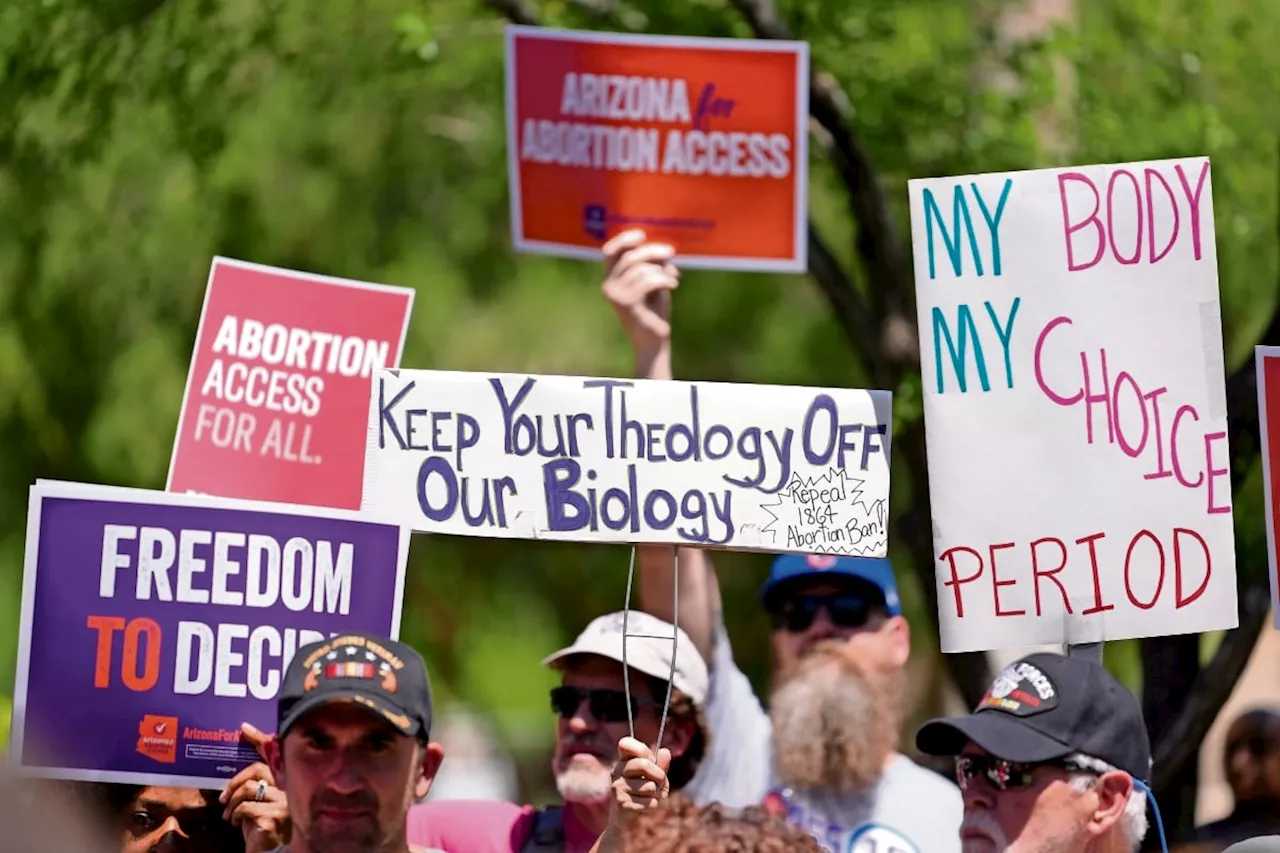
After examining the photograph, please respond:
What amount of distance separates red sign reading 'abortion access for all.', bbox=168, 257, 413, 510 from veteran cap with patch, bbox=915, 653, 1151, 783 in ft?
6.89

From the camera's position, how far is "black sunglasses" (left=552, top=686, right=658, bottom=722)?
4.48 m

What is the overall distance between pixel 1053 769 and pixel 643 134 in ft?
8.98

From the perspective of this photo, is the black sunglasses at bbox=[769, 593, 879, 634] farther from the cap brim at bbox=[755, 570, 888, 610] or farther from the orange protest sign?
the orange protest sign

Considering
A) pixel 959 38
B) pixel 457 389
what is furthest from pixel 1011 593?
pixel 959 38

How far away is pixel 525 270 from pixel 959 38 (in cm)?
517

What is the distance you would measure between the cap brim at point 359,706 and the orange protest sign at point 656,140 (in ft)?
7.55

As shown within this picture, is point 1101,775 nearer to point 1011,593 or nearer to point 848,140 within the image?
point 1011,593

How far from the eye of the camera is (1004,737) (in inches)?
146

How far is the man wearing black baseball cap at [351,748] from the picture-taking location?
3.70 metres

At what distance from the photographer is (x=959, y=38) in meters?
8.34

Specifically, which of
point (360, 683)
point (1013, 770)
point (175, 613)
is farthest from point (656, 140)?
point (1013, 770)

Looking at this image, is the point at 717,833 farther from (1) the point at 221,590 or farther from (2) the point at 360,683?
(1) the point at 221,590

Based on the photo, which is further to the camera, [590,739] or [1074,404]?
[590,739]

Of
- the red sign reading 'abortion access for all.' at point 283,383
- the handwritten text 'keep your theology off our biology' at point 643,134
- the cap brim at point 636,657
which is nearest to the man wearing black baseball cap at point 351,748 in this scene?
the cap brim at point 636,657
